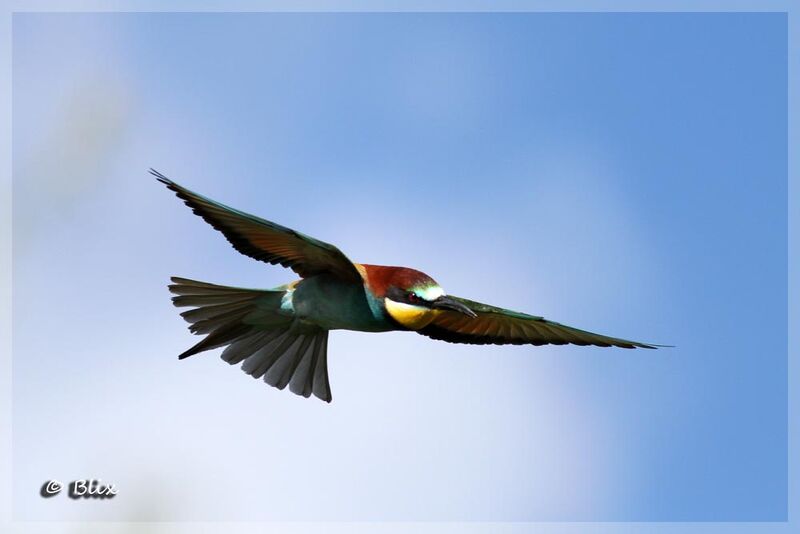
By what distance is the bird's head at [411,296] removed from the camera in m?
4.94

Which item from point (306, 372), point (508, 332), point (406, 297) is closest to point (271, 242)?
point (406, 297)

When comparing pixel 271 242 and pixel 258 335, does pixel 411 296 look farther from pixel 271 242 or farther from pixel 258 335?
pixel 258 335

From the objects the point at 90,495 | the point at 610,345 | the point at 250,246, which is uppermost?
the point at 610,345

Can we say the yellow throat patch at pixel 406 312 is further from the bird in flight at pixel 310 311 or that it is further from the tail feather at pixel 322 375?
the tail feather at pixel 322 375

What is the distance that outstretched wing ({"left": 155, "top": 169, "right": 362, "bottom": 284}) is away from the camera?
4824mm

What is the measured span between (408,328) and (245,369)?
1.20 m

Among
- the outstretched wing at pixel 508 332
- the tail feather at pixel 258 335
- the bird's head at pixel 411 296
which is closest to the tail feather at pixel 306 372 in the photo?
the tail feather at pixel 258 335

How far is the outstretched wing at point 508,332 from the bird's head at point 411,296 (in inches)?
28.1

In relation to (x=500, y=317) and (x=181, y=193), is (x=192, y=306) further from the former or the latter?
(x=500, y=317)

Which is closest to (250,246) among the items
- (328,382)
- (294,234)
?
(294,234)

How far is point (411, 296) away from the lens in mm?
4938

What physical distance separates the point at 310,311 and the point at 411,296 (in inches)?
23.2

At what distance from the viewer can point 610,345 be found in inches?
230

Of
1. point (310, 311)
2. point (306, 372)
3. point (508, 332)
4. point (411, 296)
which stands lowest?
point (306, 372)
